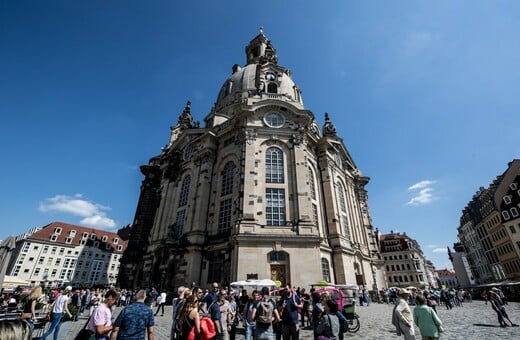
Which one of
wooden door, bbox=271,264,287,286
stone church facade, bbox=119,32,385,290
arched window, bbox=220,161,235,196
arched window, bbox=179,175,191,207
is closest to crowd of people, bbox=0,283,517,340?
wooden door, bbox=271,264,287,286

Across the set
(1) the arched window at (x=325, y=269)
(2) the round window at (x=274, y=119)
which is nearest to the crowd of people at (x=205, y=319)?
(1) the arched window at (x=325, y=269)

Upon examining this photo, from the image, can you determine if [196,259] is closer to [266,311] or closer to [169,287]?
[169,287]

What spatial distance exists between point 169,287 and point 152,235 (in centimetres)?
993

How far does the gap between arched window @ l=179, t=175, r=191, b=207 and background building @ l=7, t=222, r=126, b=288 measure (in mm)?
31128

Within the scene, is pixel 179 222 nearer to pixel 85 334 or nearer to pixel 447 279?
pixel 85 334

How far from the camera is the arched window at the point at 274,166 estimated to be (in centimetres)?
2581

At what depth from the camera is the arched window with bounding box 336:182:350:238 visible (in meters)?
29.9

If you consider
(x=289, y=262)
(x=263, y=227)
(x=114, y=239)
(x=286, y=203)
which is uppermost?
(x=114, y=239)

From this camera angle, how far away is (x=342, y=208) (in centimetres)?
3194

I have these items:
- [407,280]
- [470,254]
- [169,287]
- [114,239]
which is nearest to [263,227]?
[169,287]

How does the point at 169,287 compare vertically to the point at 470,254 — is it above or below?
below

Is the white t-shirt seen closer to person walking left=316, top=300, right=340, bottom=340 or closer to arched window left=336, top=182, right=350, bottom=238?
person walking left=316, top=300, right=340, bottom=340

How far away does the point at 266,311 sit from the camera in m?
6.00

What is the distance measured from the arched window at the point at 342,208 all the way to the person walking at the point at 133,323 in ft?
90.4
